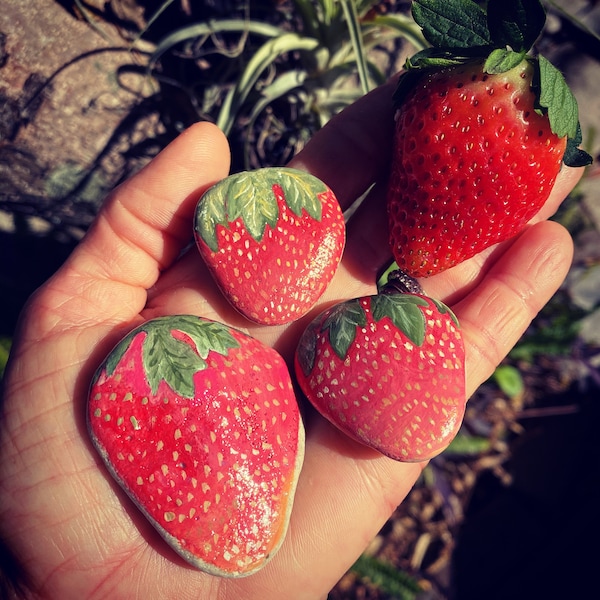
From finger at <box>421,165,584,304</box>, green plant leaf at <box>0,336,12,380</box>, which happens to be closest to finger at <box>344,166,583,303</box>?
finger at <box>421,165,584,304</box>

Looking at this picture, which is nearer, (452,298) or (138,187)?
(138,187)

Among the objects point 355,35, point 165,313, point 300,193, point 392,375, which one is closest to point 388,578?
point 392,375

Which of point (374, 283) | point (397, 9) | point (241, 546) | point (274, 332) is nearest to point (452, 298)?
point (374, 283)

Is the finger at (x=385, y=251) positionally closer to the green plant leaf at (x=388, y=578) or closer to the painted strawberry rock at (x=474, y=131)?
the painted strawberry rock at (x=474, y=131)

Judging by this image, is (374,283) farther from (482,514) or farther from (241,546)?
(482,514)

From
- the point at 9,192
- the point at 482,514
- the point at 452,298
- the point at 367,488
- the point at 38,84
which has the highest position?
the point at 38,84

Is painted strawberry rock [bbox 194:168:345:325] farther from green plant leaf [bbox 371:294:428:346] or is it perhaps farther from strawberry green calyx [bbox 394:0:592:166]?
strawberry green calyx [bbox 394:0:592:166]

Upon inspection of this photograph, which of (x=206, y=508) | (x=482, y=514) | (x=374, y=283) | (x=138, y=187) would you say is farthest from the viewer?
(x=482, y=514)

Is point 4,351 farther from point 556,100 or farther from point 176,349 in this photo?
point 556,100
